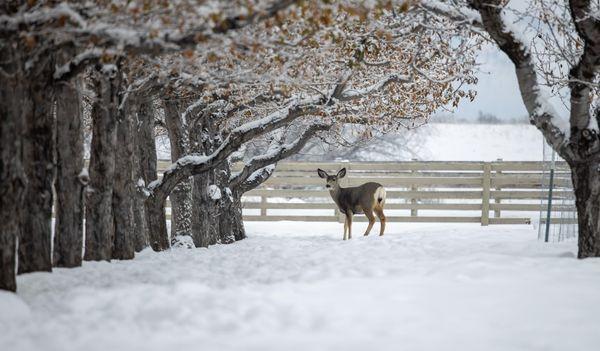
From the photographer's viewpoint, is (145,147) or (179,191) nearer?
(145,147)

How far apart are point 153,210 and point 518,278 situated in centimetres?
582

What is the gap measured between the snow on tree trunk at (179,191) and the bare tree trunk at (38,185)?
4.84 m

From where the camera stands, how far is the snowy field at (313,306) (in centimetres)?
383

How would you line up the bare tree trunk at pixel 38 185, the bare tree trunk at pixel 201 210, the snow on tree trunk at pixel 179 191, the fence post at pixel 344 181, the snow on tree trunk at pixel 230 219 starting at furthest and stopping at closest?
1. the fence post at pixel 344 181
2. the snow on tree trunk at pixel 230 219
3. the bare tree trunk at pixel 201 210
4. the snow on tree trunk at pixel 179 191
5. the bare tree trunk at pixel 38 185

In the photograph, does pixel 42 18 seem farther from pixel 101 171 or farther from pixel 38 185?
pixel 101 171

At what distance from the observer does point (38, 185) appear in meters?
5.35

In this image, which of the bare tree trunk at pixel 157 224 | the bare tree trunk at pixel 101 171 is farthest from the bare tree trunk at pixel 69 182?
the bare tree trunk at pixel 157 224

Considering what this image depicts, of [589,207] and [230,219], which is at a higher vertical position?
[589,207]

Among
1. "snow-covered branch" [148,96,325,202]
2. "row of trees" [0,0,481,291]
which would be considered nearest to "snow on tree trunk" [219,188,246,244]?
"row of trees" [0,0,481,291]

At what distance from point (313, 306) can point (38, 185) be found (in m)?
2.56

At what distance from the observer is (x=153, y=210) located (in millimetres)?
9688

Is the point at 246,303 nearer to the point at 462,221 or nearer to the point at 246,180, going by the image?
the point at 246,180

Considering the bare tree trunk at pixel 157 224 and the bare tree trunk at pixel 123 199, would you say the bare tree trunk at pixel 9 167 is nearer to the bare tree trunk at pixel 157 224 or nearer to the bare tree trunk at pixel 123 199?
the bare tree trunk at pixel 123 199

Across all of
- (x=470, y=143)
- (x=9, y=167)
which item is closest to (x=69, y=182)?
(x=9, y=167)
